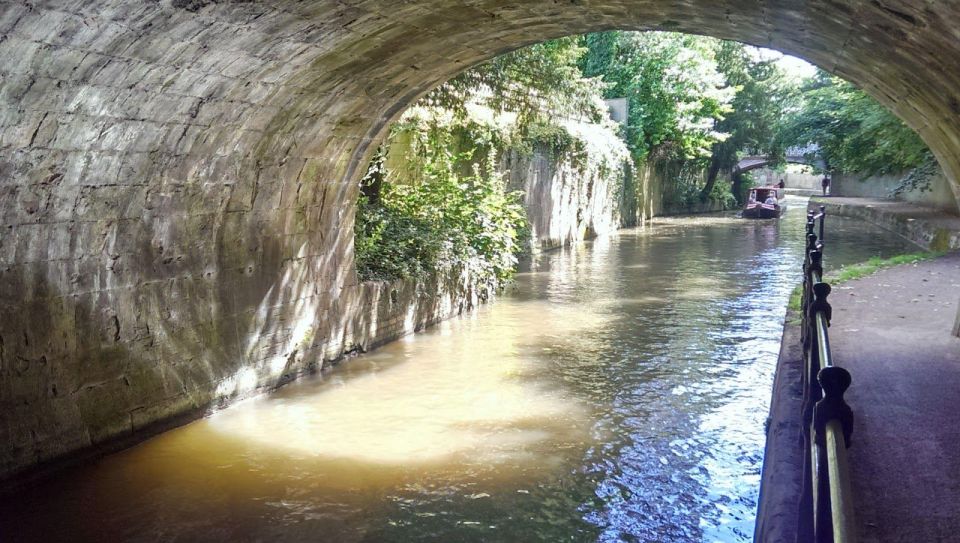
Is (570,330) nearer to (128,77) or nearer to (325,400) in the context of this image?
(325,400)

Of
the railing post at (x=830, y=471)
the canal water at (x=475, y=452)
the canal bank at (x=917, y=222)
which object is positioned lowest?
the canal water at (x=475, y=452)

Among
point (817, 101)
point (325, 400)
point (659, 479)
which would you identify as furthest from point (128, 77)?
point (817, 101)

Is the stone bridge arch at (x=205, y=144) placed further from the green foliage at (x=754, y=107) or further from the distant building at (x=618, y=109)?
Result: the green foliage at (x=754, y=107)

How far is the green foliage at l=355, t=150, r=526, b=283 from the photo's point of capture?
452 inches

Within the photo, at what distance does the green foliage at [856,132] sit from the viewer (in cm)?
2055

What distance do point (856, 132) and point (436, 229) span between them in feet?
60.4

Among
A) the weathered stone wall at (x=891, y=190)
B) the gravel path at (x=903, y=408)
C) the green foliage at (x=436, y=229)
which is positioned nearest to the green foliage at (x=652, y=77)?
the weathered stone wall at (x=891, y=190)

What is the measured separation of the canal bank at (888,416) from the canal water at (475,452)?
716 mm

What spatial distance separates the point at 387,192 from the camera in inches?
516

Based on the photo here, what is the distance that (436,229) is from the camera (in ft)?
41.2

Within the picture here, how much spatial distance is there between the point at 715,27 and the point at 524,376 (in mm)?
4113

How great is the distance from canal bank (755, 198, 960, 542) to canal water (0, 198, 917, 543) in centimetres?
72

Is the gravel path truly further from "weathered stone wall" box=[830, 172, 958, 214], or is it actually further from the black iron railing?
"weathered stone wall" box=[830, 172, 958, 214]

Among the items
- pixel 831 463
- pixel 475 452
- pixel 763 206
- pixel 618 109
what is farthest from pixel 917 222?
pixel 831 463
